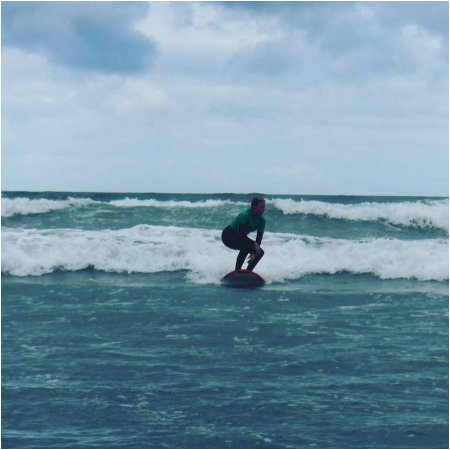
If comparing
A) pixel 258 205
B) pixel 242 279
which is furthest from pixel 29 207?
pixel 258 205

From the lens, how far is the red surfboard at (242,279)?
13070 millimetres

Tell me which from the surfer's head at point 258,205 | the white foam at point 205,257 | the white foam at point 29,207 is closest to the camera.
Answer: the surfer's head at point 258,205

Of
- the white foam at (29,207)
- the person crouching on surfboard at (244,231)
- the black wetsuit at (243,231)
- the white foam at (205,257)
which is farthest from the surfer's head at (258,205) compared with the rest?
the white foam at (29,207)

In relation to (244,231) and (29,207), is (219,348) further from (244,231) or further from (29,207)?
(29,207)

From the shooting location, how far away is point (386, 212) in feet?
94.2

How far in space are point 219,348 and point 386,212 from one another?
70.6 feet

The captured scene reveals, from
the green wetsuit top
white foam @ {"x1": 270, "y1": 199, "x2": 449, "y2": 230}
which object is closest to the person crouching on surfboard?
the green wetsuit top

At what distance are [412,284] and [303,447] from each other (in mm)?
9242

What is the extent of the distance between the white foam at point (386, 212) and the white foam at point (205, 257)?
8879mm

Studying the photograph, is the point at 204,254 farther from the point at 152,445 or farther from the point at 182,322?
the point at 152,445

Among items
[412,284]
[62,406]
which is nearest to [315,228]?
[412,284]

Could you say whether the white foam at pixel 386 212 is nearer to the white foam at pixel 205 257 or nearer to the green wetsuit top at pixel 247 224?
the white foam at pixel 205 257

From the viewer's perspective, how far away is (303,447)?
555cm

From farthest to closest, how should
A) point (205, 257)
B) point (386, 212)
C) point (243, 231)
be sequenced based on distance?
1. point (386, 212)
2. point (205, 257)
3. point (243, 231)
